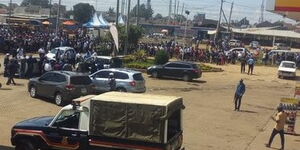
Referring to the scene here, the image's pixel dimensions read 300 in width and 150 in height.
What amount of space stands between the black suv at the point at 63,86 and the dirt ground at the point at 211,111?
1.59 feet

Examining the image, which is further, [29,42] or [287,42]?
[287,42]

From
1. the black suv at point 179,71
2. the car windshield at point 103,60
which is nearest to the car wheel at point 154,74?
the black suv at point 179,71

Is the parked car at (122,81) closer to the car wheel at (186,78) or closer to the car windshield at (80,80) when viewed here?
the car windshield at (80,80)

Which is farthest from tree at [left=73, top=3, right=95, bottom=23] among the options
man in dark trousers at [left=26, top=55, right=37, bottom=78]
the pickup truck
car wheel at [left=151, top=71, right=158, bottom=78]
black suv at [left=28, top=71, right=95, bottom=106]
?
the pickup truck

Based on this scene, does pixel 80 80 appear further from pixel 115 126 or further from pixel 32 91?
pixel 115 126

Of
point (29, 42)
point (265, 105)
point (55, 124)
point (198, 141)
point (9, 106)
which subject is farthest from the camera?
point (29, 42)

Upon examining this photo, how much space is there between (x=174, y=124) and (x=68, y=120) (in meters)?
2.55

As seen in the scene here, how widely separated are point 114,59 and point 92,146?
21.6 m

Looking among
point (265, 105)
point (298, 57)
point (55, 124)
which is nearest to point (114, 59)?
point (265, 105)

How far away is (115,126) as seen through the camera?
11.5 metres

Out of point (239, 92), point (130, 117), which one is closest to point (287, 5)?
point (239, 92)

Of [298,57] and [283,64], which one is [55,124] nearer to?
[283,64]

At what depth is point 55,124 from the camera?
1228 centimetres

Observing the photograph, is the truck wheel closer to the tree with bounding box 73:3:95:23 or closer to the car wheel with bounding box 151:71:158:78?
the car wheel with bounding box 151:71:158:78
